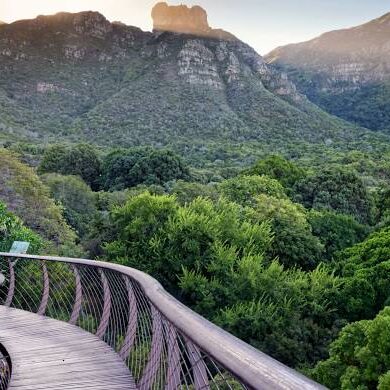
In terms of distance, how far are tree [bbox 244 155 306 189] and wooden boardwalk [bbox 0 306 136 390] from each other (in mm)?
31140

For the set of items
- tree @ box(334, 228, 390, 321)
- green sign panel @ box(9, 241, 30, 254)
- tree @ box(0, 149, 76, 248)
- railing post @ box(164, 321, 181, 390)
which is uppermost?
railing post @ box(164, 321, 181, 390)

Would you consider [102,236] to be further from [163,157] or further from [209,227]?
[163,157]

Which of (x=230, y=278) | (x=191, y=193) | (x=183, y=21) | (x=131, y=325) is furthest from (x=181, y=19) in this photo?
(x=131, y=325)

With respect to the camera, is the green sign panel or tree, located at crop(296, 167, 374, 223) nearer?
the green sign panel

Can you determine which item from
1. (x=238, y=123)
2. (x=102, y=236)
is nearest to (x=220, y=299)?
(x=102, y=236)

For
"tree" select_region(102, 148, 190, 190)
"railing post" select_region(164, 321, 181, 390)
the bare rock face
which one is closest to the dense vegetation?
"railing post" select_region(164, 321, 181, 390)

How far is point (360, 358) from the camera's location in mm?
9828

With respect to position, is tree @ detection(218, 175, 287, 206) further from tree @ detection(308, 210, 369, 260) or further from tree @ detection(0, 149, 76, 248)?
tree @ detection(0, 149, 76, 248)

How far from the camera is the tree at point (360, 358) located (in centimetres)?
954

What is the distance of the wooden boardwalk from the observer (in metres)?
3.09

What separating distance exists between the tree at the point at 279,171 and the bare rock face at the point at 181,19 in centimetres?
6087

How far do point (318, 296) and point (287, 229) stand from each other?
5.26 m

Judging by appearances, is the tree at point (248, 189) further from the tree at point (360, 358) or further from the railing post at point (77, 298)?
the railing post at point (77, 298)

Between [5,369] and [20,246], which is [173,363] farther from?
[20,246]
